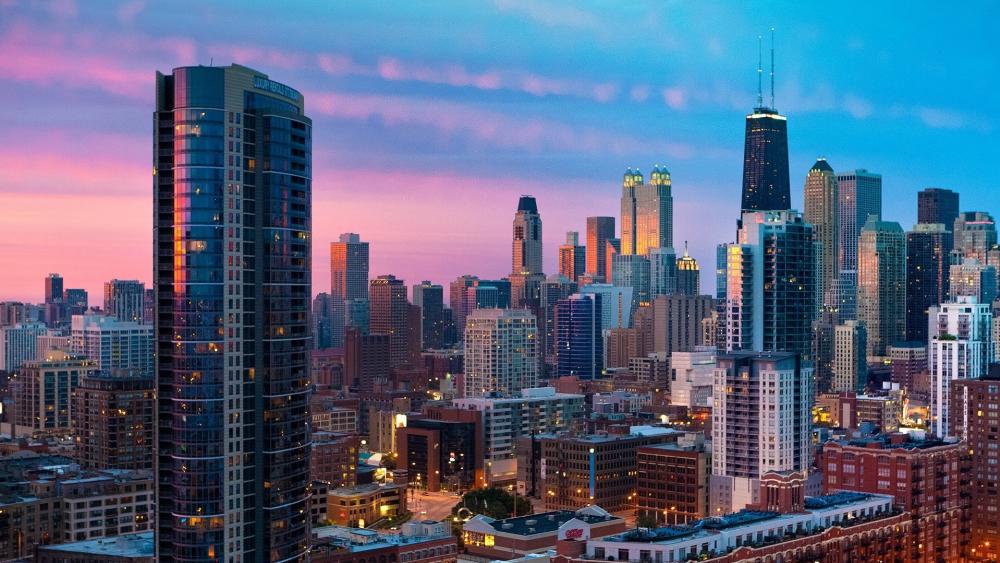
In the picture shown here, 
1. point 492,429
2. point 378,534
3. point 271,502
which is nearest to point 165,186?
point 271,502

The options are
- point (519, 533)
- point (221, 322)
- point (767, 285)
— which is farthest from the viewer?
point (767, 285)

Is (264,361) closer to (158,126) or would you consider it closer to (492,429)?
(158,126)

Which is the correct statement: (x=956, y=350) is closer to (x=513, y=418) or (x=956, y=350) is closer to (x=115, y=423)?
(x=513, y=418)

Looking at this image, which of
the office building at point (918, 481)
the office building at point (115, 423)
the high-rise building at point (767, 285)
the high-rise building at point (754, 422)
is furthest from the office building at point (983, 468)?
the office building at point (115, 423)

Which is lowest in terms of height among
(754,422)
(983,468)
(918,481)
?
(983,468)

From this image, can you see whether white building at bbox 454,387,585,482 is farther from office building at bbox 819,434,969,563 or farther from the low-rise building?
office building at bbox 819,434,969,563

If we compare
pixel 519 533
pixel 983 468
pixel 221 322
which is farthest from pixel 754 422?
pixel 221 322

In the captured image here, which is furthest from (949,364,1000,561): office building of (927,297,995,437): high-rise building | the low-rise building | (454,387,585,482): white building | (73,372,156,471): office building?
(73,372,156,471): office building

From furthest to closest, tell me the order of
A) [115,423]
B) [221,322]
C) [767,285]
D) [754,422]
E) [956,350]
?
[956,350]
[767,285]
[115,423]
[754,422]
[221,322]
